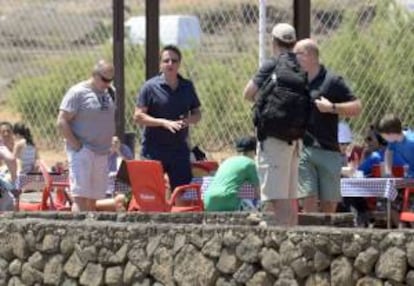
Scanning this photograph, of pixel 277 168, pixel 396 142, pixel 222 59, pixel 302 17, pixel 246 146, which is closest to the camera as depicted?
pixel 277 168

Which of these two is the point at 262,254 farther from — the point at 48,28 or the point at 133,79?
the point at 48,28

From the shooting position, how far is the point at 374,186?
14078 millimetres

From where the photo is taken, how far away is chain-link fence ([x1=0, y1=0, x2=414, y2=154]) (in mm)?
20188

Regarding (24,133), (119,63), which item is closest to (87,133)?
(119,63)

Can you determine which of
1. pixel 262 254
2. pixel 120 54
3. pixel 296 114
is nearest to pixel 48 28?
pixel 120 54

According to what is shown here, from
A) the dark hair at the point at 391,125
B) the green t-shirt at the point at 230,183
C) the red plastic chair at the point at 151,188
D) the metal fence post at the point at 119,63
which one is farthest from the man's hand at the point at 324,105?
the metal fence post at the point at 119,63

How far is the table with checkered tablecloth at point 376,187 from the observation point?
13898 mm

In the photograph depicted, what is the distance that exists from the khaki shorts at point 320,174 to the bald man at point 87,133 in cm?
225

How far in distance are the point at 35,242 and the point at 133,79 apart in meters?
17.9

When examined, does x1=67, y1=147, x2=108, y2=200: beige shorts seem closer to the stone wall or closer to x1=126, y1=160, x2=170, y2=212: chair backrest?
x1=126, y1=160, x2=170, y2=212: chair backrest

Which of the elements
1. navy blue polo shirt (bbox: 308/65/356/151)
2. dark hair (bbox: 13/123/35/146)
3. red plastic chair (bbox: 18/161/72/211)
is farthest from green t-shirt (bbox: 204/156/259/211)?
dark hair (bbox: 13/123/35/146)

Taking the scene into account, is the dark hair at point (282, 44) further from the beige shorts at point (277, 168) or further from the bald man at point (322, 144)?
the bald man at point (322, 144)

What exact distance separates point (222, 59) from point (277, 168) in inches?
701

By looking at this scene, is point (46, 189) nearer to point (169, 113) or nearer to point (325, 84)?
point (169, 113)
